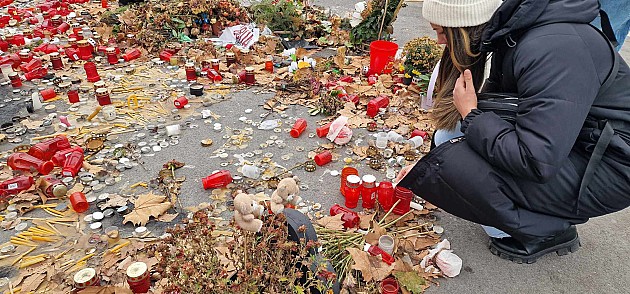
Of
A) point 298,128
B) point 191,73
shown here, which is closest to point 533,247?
point 298,128

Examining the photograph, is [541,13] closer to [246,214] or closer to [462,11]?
[462,11]

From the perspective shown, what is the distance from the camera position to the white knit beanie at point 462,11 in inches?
80.7

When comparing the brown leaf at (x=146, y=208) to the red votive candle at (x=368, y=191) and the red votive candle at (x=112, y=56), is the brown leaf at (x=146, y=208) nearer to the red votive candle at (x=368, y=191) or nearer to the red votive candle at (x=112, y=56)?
the red votive candle at (x=368, y=191)

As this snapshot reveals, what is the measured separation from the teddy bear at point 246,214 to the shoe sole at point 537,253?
4.96 feet

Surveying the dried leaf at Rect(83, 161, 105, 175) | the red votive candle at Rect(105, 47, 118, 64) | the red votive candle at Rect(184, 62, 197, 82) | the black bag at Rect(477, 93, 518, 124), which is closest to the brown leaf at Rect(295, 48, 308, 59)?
the red votive candle at Rect(184, 62, 197, 82)

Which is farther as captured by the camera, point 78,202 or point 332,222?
point 78,202

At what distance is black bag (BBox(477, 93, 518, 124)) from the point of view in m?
2.03

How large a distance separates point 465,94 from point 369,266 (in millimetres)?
993

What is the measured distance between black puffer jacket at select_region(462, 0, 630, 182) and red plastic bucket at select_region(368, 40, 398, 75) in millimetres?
2640

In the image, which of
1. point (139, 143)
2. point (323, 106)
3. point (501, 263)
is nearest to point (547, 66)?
point (501, 263)

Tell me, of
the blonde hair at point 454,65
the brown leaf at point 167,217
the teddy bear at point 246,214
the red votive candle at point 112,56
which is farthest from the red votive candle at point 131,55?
the teddy bear at point 246,214

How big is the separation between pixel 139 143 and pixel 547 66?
2.94 meters

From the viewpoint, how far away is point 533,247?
2.39m

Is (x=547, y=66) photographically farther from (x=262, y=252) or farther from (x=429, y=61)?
(x=429, y=61)
